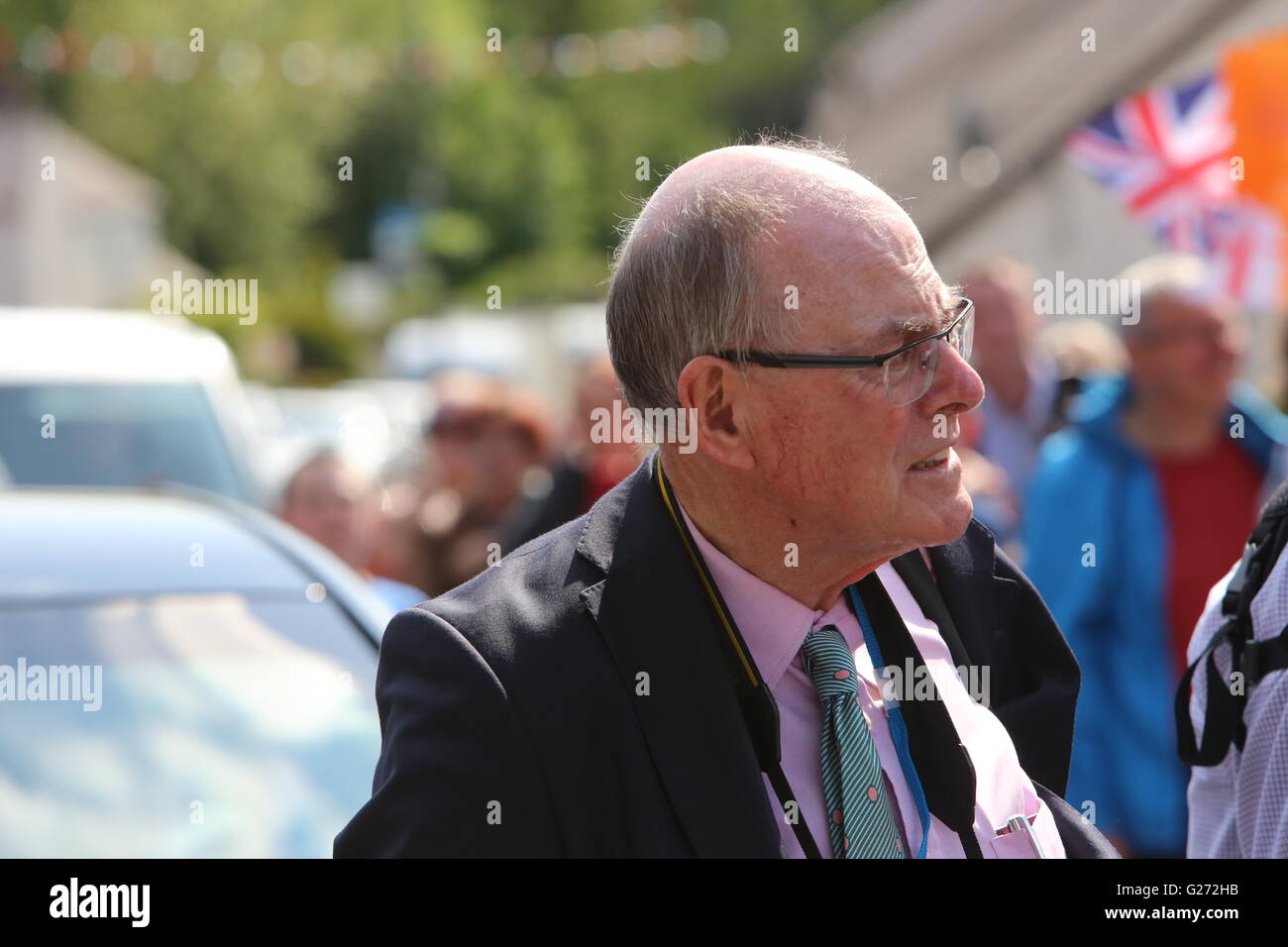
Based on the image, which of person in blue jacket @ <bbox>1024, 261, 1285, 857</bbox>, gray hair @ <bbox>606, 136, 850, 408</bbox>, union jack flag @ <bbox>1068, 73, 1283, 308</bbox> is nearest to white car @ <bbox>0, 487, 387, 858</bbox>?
gray hair @ <bbox>606, 136, 850, 408</bbox>

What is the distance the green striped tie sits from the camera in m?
1.94

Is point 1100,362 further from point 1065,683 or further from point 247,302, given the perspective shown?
point 1065,683

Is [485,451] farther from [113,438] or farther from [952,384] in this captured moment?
[952,384]

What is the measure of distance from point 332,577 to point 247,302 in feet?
8.50

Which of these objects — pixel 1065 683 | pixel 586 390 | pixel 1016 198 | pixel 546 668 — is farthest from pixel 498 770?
pixel 1016 198

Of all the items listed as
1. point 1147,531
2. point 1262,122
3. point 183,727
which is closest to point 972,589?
point 183,727

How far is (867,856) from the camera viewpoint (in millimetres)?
1921

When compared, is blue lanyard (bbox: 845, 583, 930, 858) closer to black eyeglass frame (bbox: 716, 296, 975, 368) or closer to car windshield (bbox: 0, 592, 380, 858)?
black eyeglass frame (bbox: 716, 296, 975, 368)

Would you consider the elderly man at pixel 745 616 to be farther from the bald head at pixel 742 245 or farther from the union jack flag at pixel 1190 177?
the union jack flag at pixel 1190 177

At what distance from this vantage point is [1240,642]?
2410 mm

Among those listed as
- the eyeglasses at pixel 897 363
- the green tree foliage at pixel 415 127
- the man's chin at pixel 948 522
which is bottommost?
the man's chin at pixel 948 522

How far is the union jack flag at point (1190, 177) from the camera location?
6645 mm

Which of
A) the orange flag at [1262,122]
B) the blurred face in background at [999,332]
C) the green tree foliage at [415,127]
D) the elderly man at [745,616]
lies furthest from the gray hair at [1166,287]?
the green tree foliage at [415,127]

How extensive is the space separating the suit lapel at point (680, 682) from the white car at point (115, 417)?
469 centimetres
